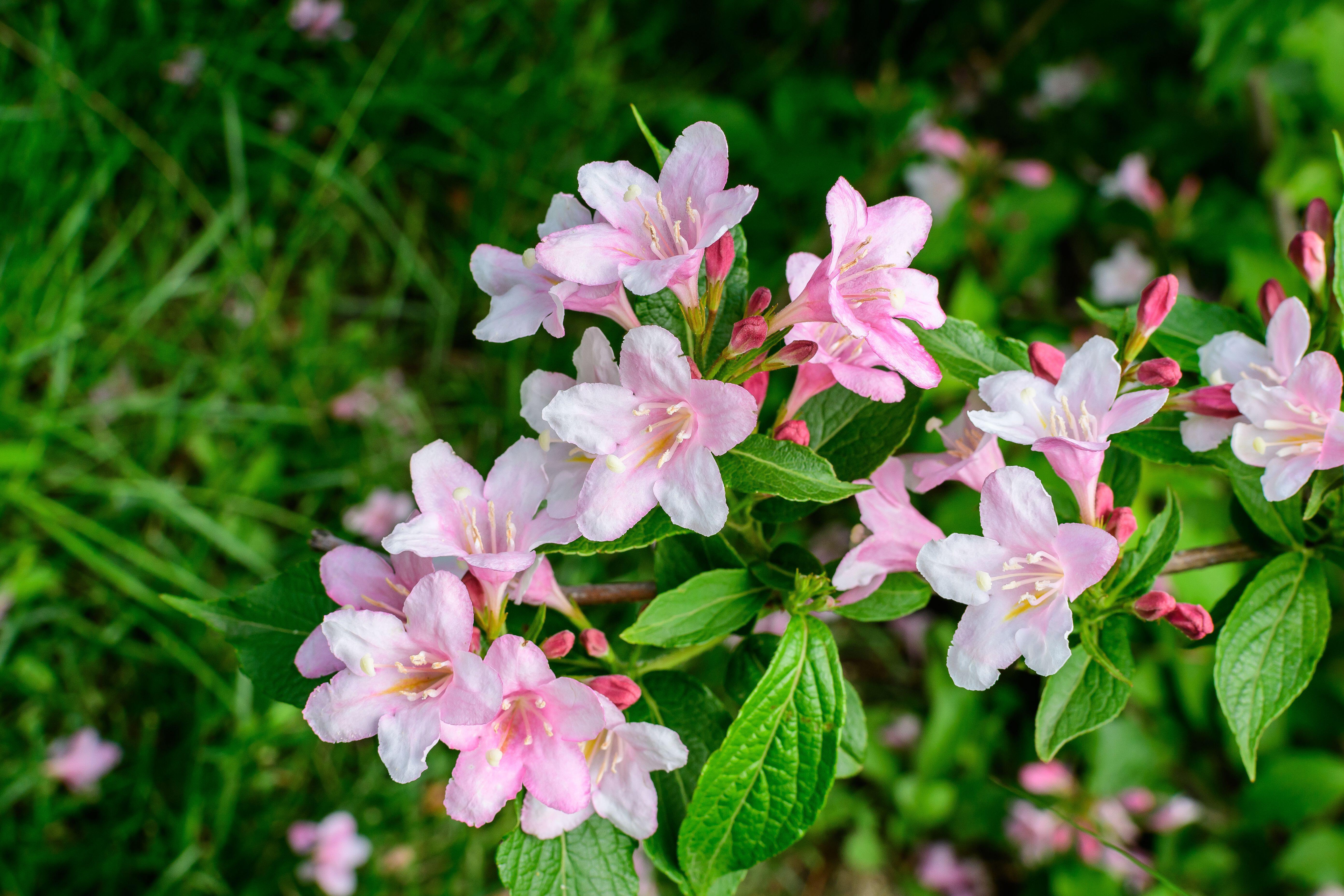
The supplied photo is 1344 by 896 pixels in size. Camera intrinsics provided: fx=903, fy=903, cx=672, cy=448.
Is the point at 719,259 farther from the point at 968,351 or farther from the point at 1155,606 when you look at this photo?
the point at 1155,606

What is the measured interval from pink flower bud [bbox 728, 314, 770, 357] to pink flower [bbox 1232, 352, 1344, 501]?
2.23ft

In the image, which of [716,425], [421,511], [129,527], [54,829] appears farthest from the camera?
[129,527]

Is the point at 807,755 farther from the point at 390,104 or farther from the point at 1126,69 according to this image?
the point at 1126,69

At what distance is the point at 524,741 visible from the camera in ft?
3.93

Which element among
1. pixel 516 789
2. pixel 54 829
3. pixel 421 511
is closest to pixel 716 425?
pixel 421 511

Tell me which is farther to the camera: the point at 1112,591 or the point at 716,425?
the point at 1112,591

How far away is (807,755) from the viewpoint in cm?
125

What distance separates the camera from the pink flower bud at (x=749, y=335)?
113 cm

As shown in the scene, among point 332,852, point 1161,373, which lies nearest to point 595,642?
point 1161,373

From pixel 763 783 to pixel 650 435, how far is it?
0.51 metres

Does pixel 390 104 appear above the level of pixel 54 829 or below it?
above

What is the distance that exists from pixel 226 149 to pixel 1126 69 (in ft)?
13.2

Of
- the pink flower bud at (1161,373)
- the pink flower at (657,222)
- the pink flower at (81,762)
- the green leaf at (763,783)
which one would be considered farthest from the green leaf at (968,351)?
the pink flower at (81,762)

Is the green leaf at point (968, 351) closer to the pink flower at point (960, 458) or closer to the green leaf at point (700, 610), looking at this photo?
the pink flower at point (960, 458)
